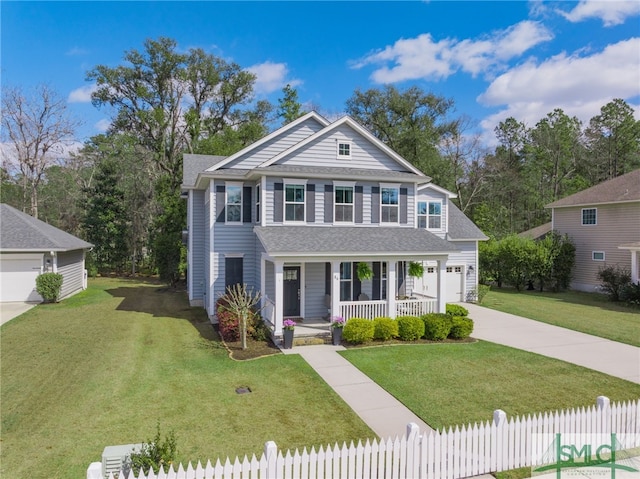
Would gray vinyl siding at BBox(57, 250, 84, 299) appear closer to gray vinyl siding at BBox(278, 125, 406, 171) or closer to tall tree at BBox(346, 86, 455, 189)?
Answer: gray vinyl siding at BBox(278, 125, 406, 171)

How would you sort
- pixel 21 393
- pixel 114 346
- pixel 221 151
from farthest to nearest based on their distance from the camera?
pixel 221 151 < pixel 114 346 < pixel 21 393

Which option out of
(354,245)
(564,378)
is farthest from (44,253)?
(564,378)

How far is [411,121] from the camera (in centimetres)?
4175

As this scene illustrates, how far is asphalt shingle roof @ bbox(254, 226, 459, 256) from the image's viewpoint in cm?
1388

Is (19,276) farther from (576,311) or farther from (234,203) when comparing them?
(576,311)

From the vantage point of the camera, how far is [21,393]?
924 cm

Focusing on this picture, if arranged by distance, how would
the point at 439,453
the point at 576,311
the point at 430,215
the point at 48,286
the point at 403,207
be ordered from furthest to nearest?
the point at 430,215 → the point at 48,286 → the point at 576,311 → the point at 403,207 → the point at 439,453

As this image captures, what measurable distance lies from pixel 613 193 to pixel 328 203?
21041 mm

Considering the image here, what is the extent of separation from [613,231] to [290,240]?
22558 millimetres

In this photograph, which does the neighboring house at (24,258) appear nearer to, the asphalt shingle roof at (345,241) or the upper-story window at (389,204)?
the asphalt shingle roof at (345,241)

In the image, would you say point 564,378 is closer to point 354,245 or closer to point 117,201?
point 354,245

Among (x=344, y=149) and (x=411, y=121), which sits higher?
(x=411, y=121)

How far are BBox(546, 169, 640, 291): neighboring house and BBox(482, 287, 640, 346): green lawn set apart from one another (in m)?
2.14

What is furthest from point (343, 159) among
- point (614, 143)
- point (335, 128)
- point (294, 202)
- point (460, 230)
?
point (614, 143)
